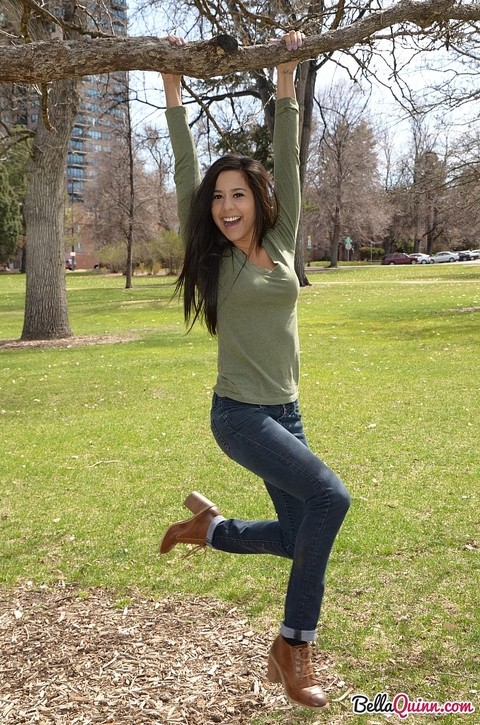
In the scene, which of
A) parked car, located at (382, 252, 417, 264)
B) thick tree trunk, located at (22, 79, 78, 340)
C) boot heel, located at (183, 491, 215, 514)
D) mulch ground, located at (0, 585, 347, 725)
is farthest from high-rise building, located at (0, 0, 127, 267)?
parked car, located at (382, 252, 417, 264)

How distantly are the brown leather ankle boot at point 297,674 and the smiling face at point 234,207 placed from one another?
1686 millimetres

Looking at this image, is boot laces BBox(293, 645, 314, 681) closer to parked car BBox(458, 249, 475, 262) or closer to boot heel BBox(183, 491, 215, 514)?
boot heel BBox(183, 491, 215, 514)

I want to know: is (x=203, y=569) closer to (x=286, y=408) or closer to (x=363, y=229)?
(x=286, y=408)

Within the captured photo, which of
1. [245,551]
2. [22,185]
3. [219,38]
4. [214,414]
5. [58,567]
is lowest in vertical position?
[58,567]

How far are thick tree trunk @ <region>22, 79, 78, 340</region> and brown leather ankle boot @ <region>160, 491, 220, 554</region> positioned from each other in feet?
42.6

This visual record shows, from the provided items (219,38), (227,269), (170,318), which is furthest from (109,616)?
(170,318)

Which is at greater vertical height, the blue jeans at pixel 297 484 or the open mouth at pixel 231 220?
the open mouth at pixel 231 220

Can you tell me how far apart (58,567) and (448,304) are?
2034 centimetres

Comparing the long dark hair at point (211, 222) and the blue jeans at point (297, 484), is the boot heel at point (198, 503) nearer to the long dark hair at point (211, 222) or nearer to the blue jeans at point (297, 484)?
the blue jeans at point (297, 484)

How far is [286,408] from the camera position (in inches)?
124

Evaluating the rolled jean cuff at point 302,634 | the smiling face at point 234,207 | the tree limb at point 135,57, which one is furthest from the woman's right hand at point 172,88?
the rolled jean cuff at point 302,634

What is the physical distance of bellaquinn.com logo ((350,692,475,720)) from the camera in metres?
3.14

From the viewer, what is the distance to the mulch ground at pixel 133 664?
3.17 m

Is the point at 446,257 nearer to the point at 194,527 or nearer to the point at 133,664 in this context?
the point at 194,527
